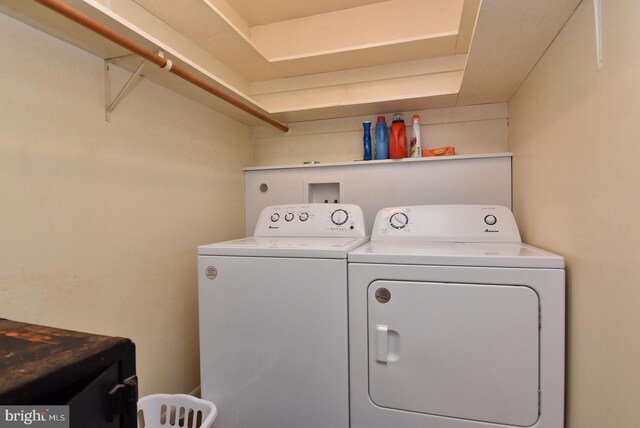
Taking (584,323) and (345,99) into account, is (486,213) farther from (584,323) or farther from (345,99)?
(345,99)

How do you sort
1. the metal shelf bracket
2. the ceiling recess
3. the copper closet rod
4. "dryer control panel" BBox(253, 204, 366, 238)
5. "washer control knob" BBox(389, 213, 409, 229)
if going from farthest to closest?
1. "dryer control panel" BBox(253, 204, 366, 238)
2. "washer control knob" BBox(389, 213, 409, 229)
3. the ceiling recess
4. the metal shelf bracket
5. the copper closet rod

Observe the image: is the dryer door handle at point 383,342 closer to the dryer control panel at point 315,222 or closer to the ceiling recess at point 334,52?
the dryer control panel at point 315,222

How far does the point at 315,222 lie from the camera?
6.16 ft

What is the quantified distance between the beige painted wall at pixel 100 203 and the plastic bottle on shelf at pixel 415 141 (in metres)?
1.30

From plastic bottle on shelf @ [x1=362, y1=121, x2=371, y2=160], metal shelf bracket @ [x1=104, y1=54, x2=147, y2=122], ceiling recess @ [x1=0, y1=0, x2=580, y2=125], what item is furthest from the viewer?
plastic bottle on shelf @ [x1=362, y1=121, x2=371, y2=160]

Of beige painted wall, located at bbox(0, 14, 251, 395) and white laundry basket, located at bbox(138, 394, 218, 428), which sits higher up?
beige painted wall, located at bbox(0, 14, 251, 395)

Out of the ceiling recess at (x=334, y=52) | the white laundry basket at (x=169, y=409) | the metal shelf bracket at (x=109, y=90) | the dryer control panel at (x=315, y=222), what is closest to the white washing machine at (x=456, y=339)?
the dryer control panel at (x=315, y=222)

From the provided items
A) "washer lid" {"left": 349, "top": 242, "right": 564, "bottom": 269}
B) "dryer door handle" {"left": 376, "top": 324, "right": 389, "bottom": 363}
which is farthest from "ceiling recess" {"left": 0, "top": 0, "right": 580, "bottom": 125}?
"dryer door handle" {"left": 376, "top": 324, "right": 389, "bottom": 363}

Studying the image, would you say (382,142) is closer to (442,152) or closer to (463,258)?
(442,152)

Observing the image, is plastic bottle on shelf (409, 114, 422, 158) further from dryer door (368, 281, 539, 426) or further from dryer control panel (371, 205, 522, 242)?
dryer door (368, 281, 539, 426)

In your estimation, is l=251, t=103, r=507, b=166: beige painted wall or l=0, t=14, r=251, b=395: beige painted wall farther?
l=251, t=103, r=507, b=166: beige painted wall

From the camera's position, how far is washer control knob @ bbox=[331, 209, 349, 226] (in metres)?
1.85

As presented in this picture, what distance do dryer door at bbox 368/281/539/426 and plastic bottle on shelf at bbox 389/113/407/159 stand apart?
114 centimetres

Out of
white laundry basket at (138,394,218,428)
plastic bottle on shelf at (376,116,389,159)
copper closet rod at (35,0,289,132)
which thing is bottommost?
white laundry basket at (138,394,218,428)
